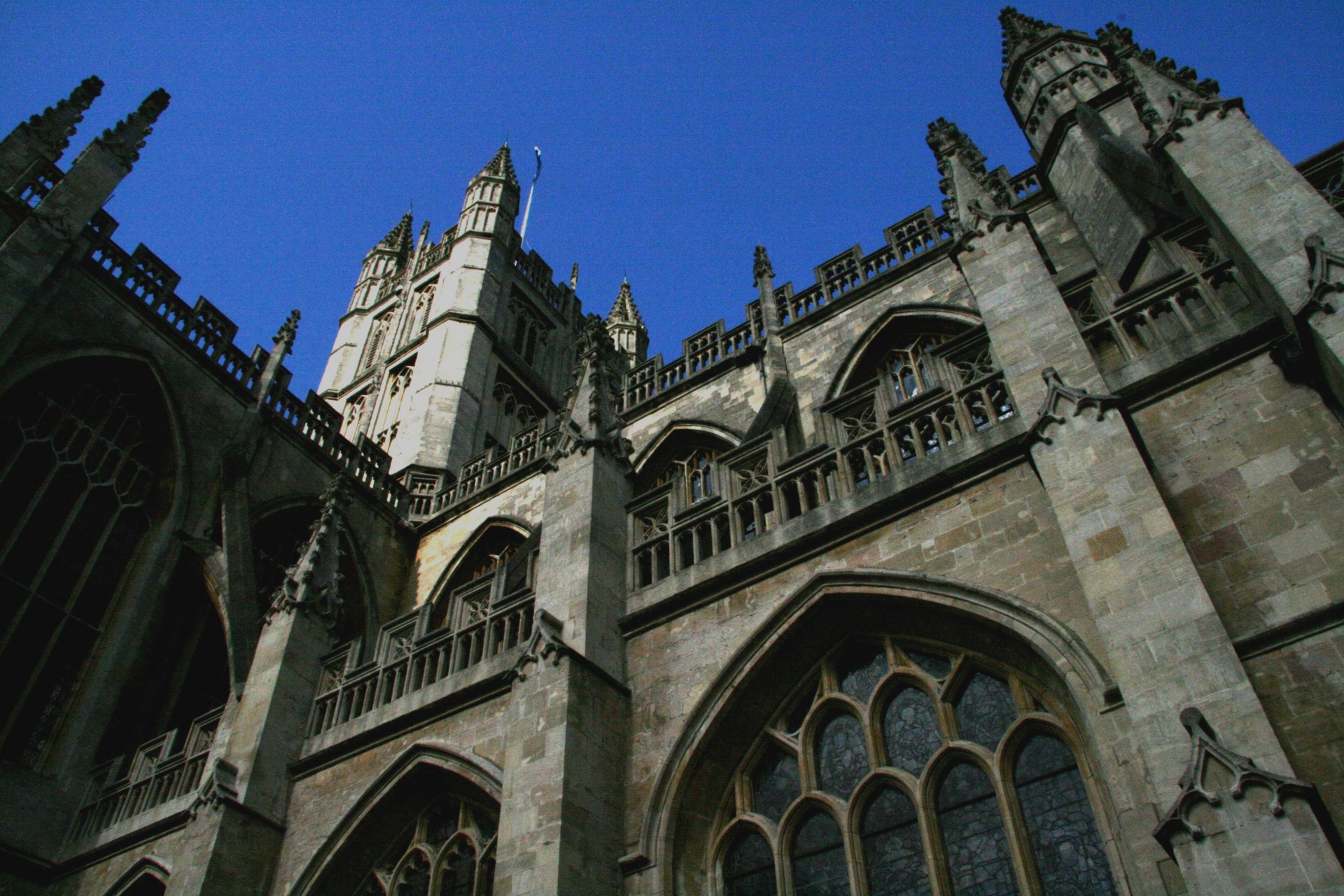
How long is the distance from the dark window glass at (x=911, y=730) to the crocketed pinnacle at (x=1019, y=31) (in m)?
12.4

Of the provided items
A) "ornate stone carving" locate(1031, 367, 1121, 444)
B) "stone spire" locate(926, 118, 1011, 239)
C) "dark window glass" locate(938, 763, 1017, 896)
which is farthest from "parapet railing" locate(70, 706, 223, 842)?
"stone spire" locate(926, 118, 1011, 239)

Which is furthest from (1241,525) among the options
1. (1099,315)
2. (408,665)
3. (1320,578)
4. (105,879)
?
(105,879)

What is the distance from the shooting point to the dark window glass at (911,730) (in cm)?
655

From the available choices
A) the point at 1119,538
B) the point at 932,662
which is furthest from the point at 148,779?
the point at 1119,538

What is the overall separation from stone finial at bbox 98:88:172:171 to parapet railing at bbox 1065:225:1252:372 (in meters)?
13.9

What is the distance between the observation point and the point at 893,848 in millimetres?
6320

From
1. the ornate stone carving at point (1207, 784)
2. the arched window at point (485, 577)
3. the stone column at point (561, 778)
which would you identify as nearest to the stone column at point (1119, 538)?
the ornate stone carving at point (1207, 784)

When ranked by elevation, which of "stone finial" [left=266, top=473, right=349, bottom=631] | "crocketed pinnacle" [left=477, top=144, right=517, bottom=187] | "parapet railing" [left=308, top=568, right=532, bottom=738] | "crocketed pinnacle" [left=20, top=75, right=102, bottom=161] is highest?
"crocketed pinnacle" [left=477, top=144, right=517, bottom=187]

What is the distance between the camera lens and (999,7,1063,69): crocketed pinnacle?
15.6 meters

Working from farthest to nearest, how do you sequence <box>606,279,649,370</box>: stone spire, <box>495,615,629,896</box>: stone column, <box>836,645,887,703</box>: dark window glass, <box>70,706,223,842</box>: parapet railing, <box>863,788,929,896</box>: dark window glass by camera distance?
1. <box>606,279,649,370</box>: stone spire
2. <box>70,706,223,842</box>: parapet railing
3. <box>836,645,887,703</box>: dark window glass
4. <box>495,615,629,896</box>: stone column
5. <box>863,788,929,896</box>: dark window glass

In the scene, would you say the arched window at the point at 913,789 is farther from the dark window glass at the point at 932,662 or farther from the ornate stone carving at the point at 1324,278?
the ornate stone carving at the point at 1324,278

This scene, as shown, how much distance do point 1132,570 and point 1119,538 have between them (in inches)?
9.4

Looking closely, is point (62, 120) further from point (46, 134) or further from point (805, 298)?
point (805, 298)

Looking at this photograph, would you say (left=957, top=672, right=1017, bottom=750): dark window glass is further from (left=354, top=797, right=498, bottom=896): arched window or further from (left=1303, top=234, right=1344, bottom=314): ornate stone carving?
(left=354, top=797, right=498, bottom=896): arched window
